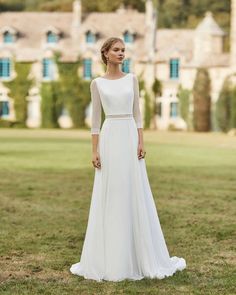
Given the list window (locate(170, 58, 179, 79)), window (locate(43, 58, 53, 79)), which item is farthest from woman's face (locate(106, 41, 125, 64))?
window (locate(43, 58, 53, 79))

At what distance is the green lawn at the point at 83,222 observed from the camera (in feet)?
26.6

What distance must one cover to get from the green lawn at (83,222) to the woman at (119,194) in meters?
0.19

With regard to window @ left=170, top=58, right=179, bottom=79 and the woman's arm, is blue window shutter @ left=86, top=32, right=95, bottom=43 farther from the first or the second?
the woman's arm

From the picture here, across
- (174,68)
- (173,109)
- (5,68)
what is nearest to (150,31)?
(174,68)

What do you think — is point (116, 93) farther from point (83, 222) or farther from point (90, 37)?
point (90, 37)

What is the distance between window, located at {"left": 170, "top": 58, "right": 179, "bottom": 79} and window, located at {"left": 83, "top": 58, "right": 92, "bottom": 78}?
19.0 ft

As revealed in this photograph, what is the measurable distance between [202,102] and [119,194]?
4783 cm

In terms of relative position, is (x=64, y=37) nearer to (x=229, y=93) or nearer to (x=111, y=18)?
(x=111, y=18)

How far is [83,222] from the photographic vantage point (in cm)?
1286

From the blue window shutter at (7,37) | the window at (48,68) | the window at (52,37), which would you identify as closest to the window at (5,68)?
the blue window shutter at (7,37)

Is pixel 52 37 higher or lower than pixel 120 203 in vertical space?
higher

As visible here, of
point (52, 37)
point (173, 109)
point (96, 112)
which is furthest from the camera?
point (52, 37)

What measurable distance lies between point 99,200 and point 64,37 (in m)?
55.5

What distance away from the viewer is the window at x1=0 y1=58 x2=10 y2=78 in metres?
61.2
